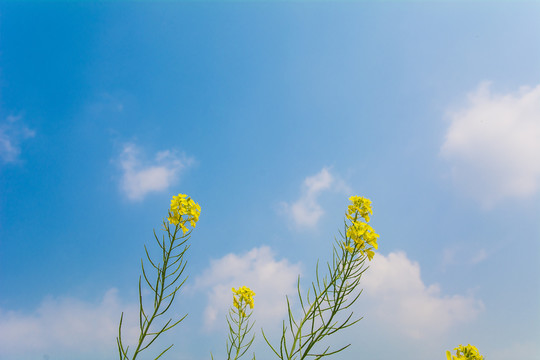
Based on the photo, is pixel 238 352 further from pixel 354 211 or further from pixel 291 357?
pixel 354 211

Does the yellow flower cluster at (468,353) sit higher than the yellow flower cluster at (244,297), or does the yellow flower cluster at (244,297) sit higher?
the yellow flower cluster at (244,297)

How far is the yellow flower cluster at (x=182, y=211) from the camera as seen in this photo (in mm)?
2240

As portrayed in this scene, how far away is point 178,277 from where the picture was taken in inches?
90.0

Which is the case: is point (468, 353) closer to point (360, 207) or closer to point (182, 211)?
point (360, 207)

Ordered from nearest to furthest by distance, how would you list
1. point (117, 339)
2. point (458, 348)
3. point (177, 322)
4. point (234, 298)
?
1. point (117, 339)
2. point (177, 322)
3. point (458, 348)
4. point (234, 298)

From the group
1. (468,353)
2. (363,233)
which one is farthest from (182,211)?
(468,353)

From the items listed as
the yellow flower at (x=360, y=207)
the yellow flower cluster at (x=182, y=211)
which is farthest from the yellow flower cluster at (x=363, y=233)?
the yellow flower cluster at (x=182, y=211)

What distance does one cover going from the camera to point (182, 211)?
223 cm

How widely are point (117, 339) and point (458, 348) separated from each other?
9.20ft

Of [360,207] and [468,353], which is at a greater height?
[360,207]

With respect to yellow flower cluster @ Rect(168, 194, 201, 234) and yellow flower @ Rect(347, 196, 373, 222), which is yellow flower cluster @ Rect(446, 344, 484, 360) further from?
yellow flower cluster @ Rect(168, 194, 201, 234)

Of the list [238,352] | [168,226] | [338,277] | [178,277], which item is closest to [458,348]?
[338,277]

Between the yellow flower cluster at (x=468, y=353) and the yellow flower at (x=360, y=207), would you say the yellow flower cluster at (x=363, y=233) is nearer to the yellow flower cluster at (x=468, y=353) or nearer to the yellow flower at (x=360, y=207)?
the yellow flower at (x=360, y=207)

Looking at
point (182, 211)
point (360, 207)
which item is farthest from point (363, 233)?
point (182, 211)
